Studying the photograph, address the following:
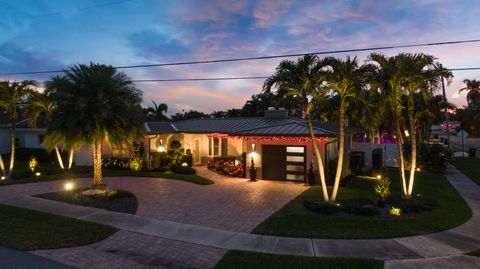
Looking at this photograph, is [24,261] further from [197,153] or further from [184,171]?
[197,153]

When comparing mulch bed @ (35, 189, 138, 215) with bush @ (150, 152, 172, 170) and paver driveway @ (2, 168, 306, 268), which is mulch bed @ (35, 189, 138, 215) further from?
bush @ (150, 152, 172, 170)

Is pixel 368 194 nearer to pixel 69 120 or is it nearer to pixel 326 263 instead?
pixel 326 263

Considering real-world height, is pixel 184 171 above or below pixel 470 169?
above

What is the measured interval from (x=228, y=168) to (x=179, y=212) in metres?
9.73

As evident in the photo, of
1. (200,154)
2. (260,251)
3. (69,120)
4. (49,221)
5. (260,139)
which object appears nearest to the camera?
(260,251)

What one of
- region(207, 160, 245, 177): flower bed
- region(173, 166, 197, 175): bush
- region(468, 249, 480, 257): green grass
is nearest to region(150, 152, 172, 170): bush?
region(173, 166, 197, 175): bush

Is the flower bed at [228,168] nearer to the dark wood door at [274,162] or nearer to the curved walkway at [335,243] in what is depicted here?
the dark wood door at [274,162]

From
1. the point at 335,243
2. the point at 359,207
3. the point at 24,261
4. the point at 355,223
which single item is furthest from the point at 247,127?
the point at 24,261

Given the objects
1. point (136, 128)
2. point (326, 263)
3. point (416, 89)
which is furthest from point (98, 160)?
point (416, 89)

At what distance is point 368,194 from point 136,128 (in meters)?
11.4

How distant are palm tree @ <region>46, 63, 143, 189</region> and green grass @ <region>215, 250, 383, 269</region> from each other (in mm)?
9164

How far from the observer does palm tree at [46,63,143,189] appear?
1442cm

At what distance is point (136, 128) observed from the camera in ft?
52.1

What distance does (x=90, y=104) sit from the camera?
14.7 metres
